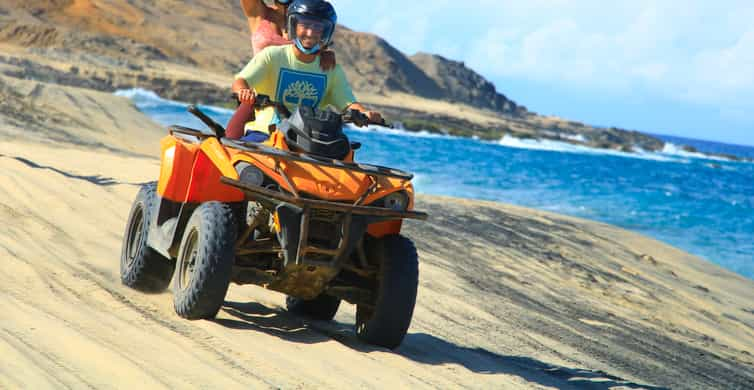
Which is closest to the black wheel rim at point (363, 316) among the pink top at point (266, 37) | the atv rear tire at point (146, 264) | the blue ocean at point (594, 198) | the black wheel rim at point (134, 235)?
the atv rear tire at point (146, 264)

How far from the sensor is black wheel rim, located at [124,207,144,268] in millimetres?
6723

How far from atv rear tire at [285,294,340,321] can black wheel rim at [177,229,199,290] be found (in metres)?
1.24

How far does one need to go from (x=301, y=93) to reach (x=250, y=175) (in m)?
1.30

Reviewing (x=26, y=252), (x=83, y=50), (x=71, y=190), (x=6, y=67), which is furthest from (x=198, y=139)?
(x=83, y=50)

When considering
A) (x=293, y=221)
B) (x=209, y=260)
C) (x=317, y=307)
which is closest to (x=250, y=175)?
(x=293, y=221)

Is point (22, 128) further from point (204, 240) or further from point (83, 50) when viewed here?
point (83, 50)

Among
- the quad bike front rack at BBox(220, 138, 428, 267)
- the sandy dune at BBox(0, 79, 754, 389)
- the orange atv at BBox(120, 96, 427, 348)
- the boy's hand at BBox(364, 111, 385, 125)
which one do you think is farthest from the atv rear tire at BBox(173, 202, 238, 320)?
the boy's hand at BBox(364, 111, 385, 125)

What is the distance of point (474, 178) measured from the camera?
3256 centimetres

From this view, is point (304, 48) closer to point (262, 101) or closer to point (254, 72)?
point (254, 72)

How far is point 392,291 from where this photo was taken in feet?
18.8

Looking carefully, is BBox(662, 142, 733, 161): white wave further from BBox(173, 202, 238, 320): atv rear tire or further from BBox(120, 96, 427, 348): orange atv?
BBox(173, 202, 238, 320): atv rear tire

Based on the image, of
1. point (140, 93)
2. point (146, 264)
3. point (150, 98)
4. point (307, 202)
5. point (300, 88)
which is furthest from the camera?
point (140, 93)

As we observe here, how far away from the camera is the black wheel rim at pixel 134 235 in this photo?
672 cm

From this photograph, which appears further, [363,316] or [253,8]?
[253,8]
